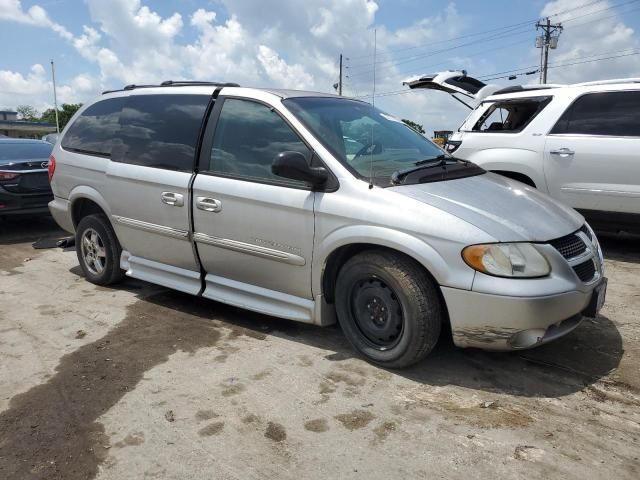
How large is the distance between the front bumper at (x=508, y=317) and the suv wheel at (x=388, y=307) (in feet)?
0.44

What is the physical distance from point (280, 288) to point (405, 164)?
1234 millimetres

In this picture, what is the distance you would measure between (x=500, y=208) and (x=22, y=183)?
677 centimetres

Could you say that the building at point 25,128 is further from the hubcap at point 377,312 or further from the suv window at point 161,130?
the hubcap at point 377,312

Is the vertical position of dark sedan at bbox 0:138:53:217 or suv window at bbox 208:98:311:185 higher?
suv window at bbox 208:98:311:185

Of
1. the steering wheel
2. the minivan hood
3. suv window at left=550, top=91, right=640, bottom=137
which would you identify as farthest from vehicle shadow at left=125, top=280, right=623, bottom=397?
suv window at left=550, top=91, right=640, bottom=137

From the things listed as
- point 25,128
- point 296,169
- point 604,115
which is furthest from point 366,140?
point 25,128

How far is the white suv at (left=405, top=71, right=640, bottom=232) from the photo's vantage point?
5.83 m

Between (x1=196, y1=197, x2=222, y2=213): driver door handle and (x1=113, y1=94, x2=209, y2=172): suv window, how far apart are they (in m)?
0.31

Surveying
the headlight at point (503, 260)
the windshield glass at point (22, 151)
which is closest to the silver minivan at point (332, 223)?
the headlight at point (503, 260)

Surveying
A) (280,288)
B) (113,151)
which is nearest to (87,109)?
(113,151)

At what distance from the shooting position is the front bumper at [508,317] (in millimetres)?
3010

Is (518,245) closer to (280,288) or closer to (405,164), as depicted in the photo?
(405,164)

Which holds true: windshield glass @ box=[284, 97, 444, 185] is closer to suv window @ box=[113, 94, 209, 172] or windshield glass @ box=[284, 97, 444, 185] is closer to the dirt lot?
suv window @ box=[113, 94, 209, 172]

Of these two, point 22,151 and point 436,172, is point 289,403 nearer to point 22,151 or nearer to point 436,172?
point 436,172
